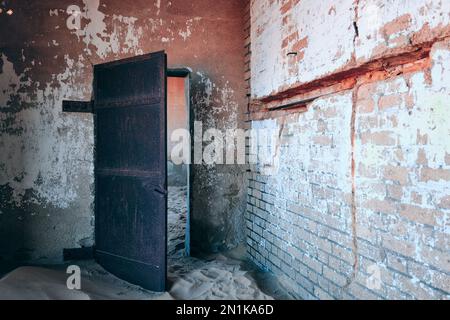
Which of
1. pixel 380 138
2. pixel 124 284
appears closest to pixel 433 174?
pixel 380 138

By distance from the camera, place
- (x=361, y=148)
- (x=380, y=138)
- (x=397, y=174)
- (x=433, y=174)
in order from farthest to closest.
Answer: (x=361, y=148) < (x=380, y=138) < (x=397, y=174) < (x=433, y=174)

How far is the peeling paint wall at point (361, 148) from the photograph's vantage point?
189 centimetres

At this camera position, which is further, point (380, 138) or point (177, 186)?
point (177, 186)

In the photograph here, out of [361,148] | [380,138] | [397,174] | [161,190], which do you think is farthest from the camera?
[161,190]

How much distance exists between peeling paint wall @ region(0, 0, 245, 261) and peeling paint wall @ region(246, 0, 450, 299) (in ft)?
3.84

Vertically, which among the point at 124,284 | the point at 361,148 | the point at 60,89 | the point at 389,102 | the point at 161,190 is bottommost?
the point at 124,284

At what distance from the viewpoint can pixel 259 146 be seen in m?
4.21

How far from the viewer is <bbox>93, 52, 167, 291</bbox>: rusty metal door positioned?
3.43 meters

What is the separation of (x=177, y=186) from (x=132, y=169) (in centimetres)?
578

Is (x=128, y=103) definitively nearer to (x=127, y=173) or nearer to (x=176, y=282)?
(x=127, y=173)

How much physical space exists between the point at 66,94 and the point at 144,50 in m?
0.99

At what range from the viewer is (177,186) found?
9438mm

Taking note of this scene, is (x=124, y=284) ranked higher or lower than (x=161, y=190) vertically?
lower

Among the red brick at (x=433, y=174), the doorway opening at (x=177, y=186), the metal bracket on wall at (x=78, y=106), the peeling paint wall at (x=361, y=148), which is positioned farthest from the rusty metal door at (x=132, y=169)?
the red brick at (x=433, y=174)
